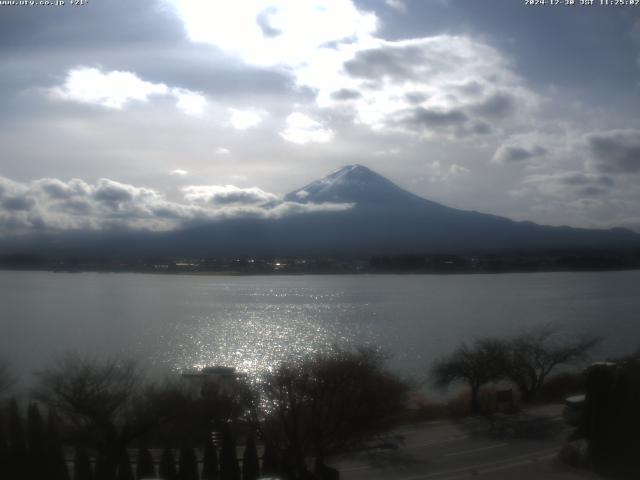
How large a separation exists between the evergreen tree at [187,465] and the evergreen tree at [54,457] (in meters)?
0.94

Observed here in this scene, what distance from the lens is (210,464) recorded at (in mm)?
5762

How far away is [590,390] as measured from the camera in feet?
19.2

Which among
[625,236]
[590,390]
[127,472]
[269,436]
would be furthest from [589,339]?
[625,236]

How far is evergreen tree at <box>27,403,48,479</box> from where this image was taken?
16.5 ft

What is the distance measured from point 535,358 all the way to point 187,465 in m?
7.75

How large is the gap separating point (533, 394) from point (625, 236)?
5256cm

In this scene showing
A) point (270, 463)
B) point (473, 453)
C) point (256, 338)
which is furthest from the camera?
point (256, 338)

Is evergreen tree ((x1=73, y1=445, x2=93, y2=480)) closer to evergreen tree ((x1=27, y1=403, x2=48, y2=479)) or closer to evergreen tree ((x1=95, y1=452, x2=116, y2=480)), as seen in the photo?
evergreen tree ((x1=95, y1=452, x2=116, y2=480))

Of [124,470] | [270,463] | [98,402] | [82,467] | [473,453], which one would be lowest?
[473,453]

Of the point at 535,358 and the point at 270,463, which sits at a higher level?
the point at 270,463

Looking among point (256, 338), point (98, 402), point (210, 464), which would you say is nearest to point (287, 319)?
point (256, 338)

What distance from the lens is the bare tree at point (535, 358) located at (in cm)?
1076

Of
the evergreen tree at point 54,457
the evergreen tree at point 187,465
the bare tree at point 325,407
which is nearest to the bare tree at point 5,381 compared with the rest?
the evergreen tree at point 54,457

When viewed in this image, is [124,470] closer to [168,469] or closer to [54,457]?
[168,469]
